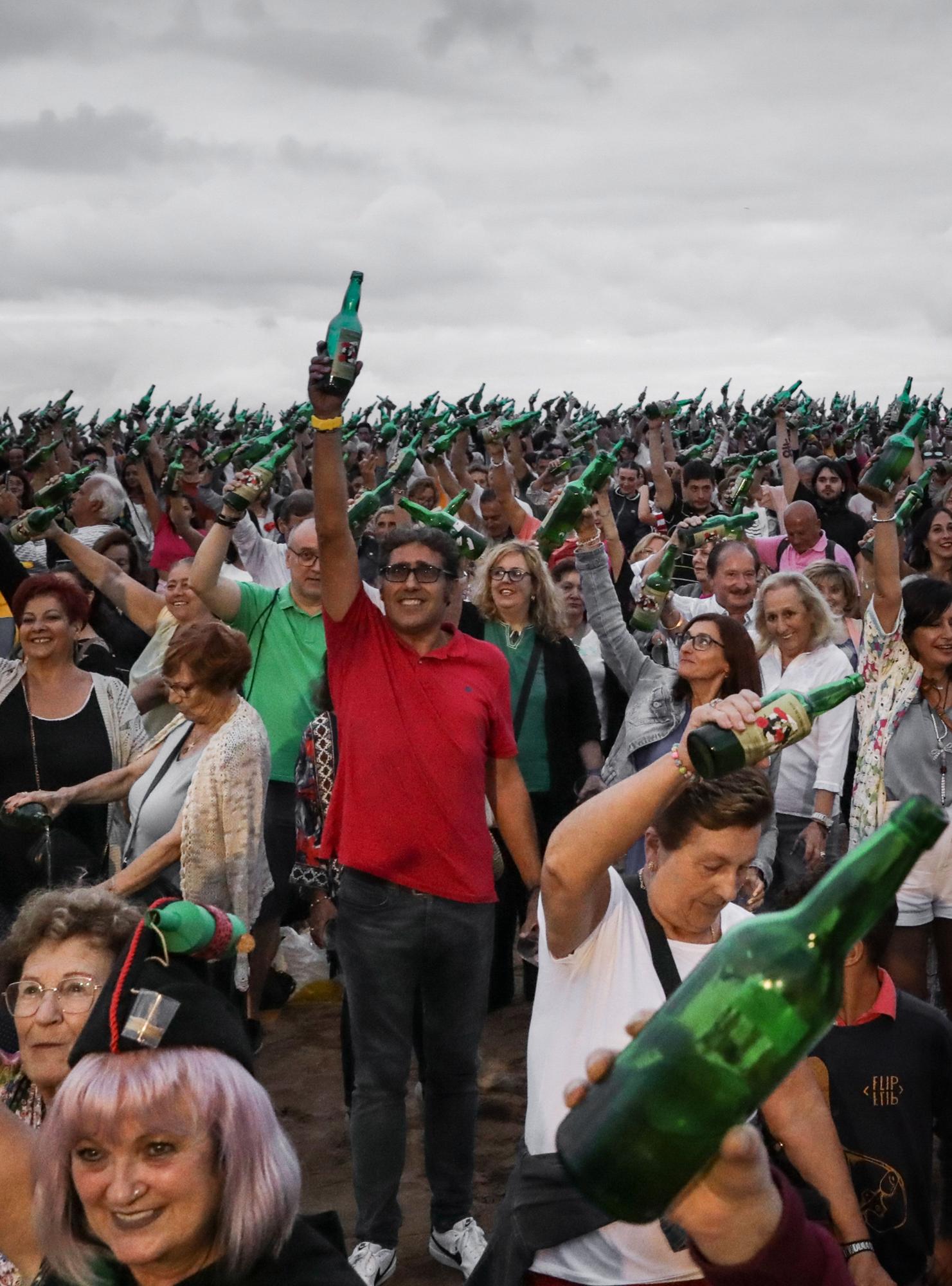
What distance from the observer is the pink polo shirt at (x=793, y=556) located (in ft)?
24.3

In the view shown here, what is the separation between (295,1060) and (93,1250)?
343 cm

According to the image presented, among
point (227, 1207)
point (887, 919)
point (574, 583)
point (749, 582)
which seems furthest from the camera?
point (574, 583)

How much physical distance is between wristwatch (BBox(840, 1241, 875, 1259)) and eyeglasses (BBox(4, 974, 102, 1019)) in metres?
1.40

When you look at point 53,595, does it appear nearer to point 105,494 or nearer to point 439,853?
point 439,853

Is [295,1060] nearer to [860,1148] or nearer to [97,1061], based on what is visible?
[860,1148]

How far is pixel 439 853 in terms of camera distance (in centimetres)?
354

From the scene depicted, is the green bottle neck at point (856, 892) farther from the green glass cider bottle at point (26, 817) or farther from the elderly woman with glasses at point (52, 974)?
the green glass cider bottle at point (26, 817)

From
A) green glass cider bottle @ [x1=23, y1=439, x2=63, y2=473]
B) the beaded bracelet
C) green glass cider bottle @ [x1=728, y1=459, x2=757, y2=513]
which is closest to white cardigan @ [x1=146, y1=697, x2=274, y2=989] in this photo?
→ the beaded bracelet

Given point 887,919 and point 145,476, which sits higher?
point 145,476

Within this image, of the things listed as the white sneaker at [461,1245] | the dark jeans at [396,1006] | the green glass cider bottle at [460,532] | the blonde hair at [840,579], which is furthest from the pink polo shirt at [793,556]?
the white sneaker at [461,1245]

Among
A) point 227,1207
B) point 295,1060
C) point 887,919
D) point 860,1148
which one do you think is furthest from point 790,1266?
point 295,1060

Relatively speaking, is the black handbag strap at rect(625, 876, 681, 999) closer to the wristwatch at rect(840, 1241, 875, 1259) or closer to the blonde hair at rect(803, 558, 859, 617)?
the wristwatch at rect(840, 1241, 875, 1259)

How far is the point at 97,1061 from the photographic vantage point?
1.86m

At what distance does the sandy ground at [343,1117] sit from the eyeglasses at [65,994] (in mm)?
1828
